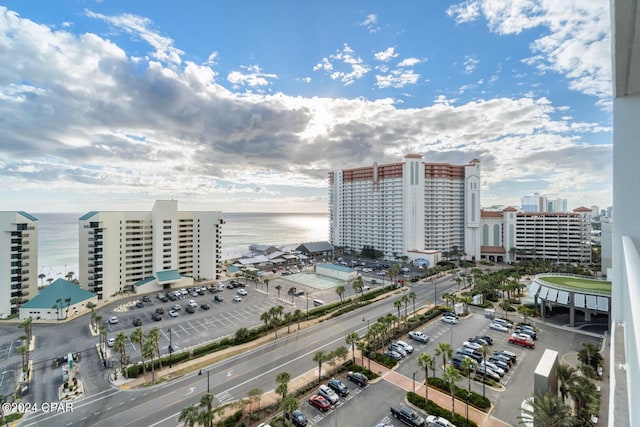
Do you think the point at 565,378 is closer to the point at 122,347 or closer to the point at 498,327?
the point at 498,327

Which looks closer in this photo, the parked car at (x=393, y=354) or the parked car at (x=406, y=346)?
the parked car at (x=393, y=354)

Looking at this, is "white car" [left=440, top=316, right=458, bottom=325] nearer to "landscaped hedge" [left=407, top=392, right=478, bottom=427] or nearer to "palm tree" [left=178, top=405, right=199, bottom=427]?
"landscaped hedge" [left=407, top=392, right=478, bottom=427]

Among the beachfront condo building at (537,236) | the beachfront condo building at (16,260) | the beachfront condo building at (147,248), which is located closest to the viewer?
the beachfront condo building at (16,260)

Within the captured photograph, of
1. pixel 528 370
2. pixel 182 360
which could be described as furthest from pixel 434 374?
pixel 182 360

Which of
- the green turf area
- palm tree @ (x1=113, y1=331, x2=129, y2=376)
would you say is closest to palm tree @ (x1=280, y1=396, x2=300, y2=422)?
palm tree @ (x1=113, y1=331, x2=129, y2=376)

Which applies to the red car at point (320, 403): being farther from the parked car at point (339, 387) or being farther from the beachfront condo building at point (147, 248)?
the beachfront condo building at point (147, 248)

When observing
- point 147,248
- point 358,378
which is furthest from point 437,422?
point 147,248

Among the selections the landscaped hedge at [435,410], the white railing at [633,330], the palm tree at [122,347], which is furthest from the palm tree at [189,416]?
the white railing at [633,330]

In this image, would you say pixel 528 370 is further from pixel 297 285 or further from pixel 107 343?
pixel 107 343
